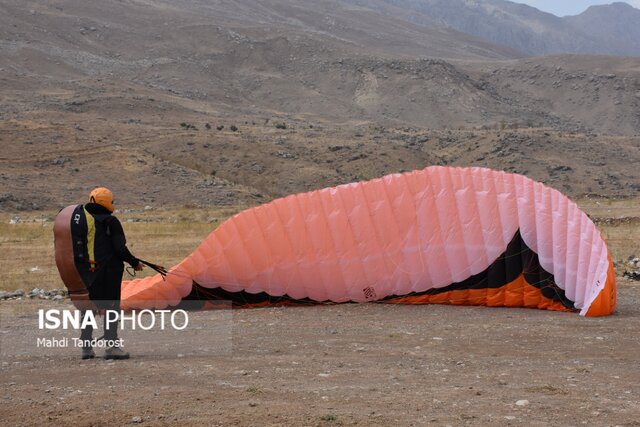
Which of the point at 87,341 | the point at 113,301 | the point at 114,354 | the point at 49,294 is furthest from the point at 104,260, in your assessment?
the point at 49,294

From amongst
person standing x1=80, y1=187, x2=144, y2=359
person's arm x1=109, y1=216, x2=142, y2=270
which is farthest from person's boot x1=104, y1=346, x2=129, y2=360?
person's arm x1=109, y1=216, x2=142, y2=270

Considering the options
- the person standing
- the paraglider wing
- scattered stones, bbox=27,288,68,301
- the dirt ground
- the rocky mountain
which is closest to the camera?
the dirt ground

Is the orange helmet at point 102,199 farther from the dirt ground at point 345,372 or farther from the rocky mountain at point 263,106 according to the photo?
the rocky mountain at point 263,106

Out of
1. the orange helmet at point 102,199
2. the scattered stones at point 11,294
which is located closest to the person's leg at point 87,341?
the orange helmet at point 102,199

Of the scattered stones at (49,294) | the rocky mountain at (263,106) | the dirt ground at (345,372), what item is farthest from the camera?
the rocky mountain at (263,106)

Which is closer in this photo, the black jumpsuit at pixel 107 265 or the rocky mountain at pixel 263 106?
the black jumpsuit at pixel 107 265

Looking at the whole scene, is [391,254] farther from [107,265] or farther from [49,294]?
[49,294]

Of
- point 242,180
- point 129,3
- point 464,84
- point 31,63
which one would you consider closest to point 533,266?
point 242,180

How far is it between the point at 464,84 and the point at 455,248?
8250 centimetres

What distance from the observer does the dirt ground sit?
22.5 feet

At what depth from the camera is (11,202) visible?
34.6m

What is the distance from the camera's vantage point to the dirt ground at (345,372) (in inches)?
269

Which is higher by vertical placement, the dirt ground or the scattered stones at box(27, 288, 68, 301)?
the dirt ground

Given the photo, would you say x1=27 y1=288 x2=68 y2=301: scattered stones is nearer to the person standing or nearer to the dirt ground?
the dirt ground
